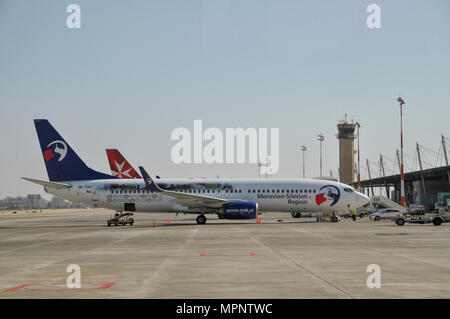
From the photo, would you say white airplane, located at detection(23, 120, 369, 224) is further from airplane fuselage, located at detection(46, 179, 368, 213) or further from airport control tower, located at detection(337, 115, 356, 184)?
airport control tower, located at detection(337, 115, 356, 184)

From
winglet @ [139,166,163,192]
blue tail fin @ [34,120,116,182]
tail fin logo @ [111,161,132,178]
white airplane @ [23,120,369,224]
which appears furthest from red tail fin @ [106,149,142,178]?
winglet @ [139,166,163,192]

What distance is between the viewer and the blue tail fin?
54812mm

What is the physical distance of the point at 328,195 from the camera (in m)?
54.4

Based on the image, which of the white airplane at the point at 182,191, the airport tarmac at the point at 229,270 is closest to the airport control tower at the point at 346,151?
the white airplane at the point at 182,191

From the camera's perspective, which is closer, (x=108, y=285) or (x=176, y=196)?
(x=108, y=285)

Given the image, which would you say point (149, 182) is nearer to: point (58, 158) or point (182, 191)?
point (182, 191)

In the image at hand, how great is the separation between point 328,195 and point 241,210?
9308mm

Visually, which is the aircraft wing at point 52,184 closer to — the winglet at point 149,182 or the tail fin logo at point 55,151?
the tail fin logo at point 55,151

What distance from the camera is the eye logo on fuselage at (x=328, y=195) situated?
5431 cm

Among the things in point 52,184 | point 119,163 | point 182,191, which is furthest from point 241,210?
point 119,163

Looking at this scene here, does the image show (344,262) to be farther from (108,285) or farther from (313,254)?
(108,285)

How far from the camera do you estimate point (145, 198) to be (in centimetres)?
5447
